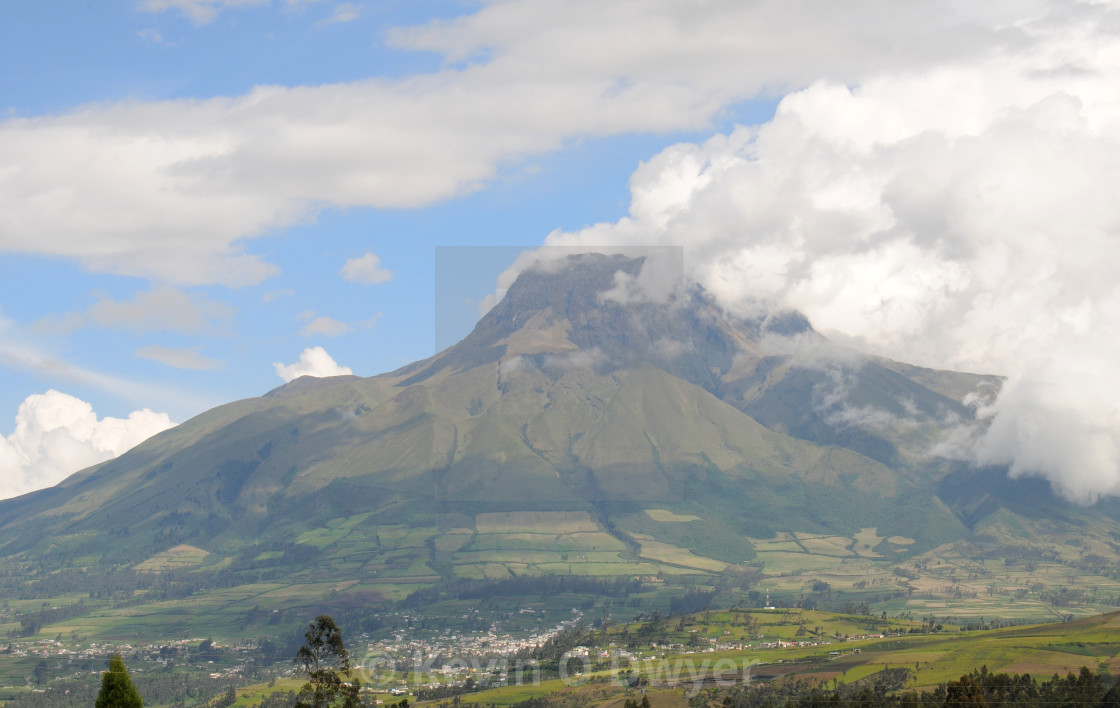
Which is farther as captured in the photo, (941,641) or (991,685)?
(941,641)

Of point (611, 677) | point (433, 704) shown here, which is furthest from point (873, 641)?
point (433, 704)

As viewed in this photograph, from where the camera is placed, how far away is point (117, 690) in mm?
59656

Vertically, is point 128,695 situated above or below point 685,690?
above

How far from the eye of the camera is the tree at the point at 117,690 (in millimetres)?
59188

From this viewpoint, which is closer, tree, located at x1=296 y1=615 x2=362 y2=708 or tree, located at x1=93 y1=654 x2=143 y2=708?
tree, located at x1=93 y1=654 x2=143 y2=708

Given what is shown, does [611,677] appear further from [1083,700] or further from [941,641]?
[1083,700]

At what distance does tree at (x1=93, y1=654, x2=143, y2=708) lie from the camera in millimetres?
59188

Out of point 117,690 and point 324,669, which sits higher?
point 117,690

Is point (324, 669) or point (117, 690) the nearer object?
point (117, 690)

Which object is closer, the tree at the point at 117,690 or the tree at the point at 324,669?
the tree at the point at 117,690

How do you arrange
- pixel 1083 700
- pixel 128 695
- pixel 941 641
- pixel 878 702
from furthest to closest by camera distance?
pixel 941 641 → pixel 878 702 → pixel 1083 700 → pixel 128 695

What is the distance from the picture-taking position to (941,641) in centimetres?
18375

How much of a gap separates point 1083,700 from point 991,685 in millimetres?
18489

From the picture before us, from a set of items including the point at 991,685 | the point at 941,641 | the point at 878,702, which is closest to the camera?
the point at 878,702
